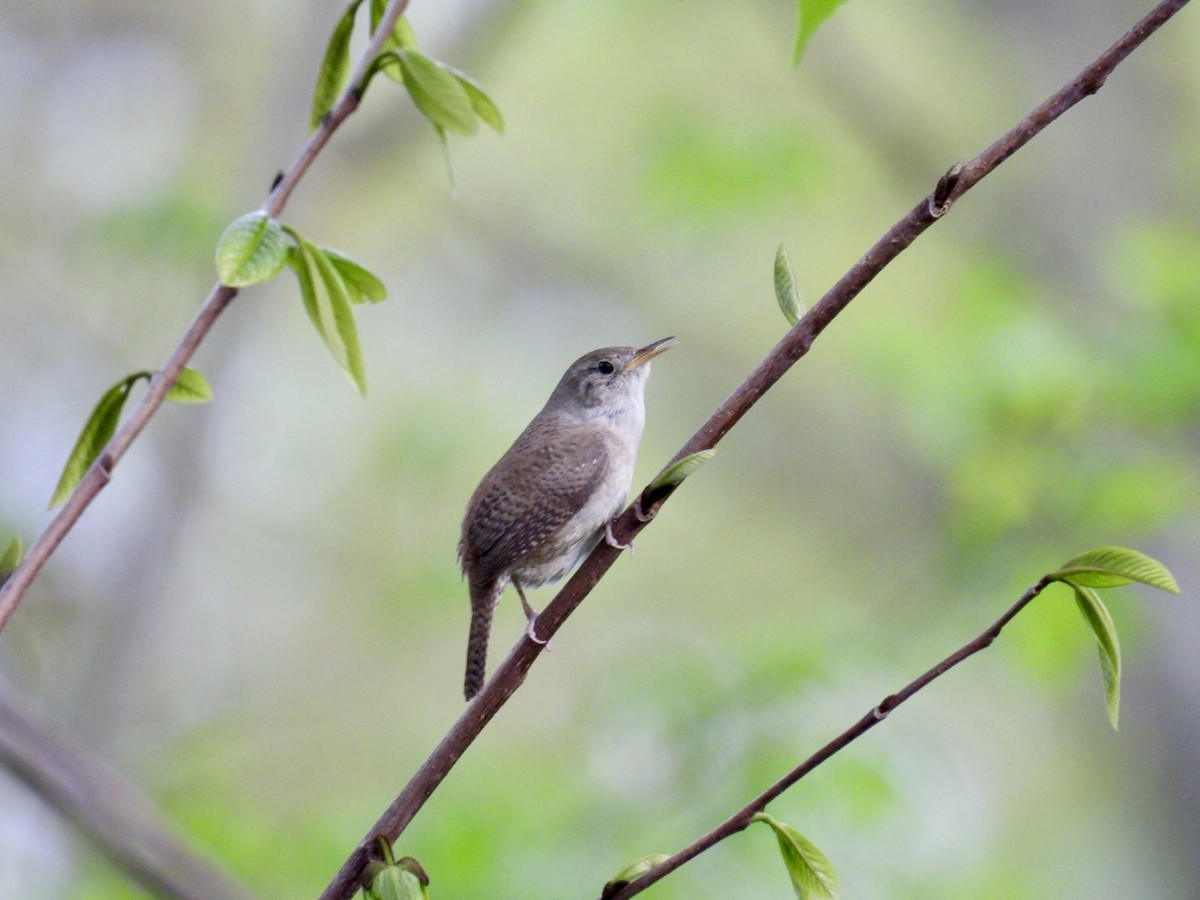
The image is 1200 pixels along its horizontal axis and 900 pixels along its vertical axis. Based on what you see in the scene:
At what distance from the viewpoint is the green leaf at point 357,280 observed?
133 centimetres

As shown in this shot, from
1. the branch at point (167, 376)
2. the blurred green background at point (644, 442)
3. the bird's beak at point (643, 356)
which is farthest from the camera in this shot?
the blurred green background at point (644, 442)

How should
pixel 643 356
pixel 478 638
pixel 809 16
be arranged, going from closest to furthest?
pixel 809 16
pixel 478 638
pixel 643 356

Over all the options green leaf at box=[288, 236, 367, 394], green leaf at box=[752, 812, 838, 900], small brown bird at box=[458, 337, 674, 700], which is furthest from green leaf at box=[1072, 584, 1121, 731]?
small brown bird at box=[458, 337, 674, 700]

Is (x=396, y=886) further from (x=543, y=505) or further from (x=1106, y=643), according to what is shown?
(x=543, y=505)

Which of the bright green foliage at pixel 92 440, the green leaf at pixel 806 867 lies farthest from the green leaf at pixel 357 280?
the green leaf at pixel 806 867

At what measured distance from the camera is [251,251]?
1215 mm

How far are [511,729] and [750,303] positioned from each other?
369 centimetres

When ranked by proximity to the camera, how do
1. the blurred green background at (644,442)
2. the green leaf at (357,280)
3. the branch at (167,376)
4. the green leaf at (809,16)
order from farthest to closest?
the blurred green background at (644,442), the green leaf at (357,280), the branch at (167,376), the green leaf at (809,16)

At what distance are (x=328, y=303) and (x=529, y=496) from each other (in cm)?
154

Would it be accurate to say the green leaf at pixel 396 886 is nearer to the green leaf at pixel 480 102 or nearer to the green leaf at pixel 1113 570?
the green leaf at pixel 1113 570

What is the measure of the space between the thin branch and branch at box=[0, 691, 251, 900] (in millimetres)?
533

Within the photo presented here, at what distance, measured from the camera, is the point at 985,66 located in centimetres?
702

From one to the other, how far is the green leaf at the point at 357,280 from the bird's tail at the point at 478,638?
4.52 feet

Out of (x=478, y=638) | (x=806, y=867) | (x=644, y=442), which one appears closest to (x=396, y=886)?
(x=806, y=867)
